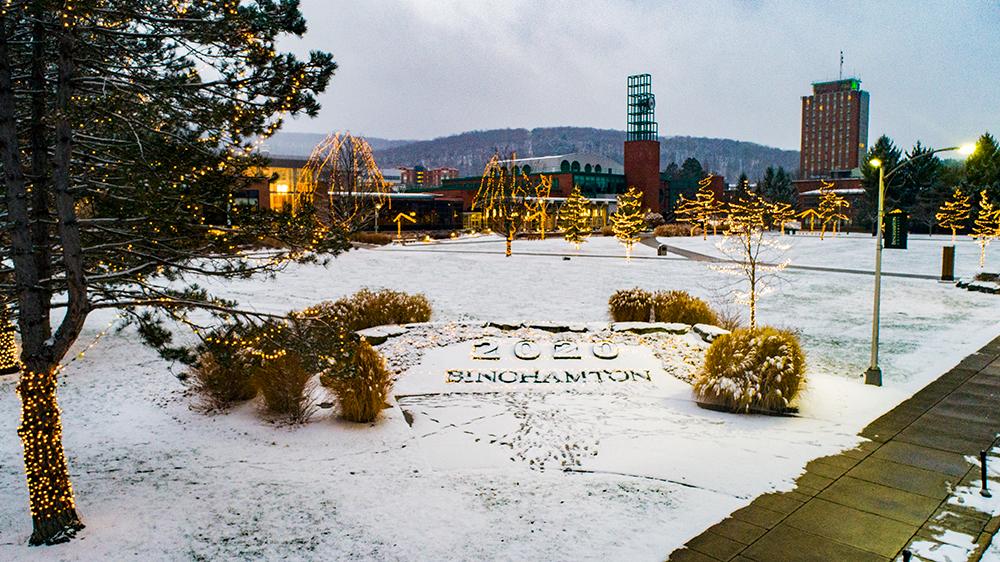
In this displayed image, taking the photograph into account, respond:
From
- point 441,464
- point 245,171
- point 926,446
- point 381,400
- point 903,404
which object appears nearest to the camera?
point 245,171

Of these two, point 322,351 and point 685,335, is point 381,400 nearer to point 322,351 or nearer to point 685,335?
point 322,351

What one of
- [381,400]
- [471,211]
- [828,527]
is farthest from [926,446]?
[471,211]

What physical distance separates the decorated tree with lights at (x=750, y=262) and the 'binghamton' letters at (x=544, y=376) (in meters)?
3.40

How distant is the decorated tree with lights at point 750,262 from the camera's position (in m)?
19.1

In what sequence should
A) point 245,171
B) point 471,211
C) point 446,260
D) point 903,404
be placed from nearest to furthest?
point 245,171 < point 903,404 < point 446,260 < point 471,211

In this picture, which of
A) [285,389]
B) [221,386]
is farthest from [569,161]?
[285,389]

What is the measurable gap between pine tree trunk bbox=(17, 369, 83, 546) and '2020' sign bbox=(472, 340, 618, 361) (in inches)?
354

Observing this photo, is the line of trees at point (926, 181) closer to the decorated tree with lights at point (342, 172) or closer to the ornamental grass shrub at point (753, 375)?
the decorated tree with lights at point (342, 172)

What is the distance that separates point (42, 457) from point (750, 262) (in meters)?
17.0

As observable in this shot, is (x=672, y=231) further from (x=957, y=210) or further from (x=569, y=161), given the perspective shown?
(x=569, y=161)

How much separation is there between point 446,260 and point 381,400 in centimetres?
2670

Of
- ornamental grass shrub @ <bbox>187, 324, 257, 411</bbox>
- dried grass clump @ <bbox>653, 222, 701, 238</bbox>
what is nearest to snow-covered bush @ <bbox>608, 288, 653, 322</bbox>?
ornamental grass shrub @ <bbox>187, 324, 257, 411</bbox>

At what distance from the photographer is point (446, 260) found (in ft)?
124

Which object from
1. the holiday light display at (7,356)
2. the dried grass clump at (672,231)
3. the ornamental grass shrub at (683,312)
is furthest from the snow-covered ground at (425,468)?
the dried grass clump at (672,231)
